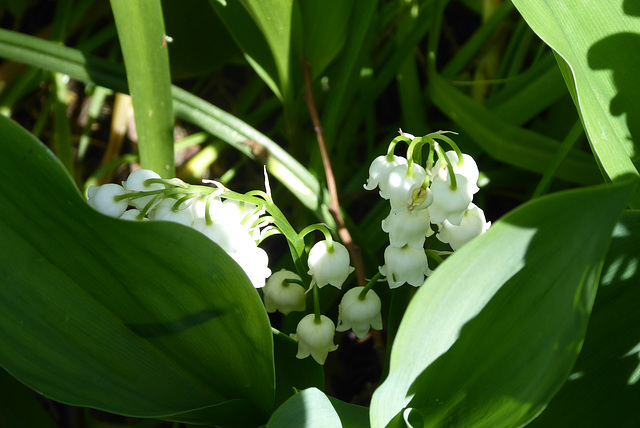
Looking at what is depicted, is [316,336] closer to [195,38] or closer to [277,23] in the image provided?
[277,23]

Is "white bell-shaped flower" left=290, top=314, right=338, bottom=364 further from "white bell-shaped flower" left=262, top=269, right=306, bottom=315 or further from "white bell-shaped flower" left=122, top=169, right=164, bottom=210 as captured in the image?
"white bell-shaped flower" left=122, top=169, right=164, bottom=210

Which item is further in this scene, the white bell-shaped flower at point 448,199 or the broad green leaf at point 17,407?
the broad green leaf at point 17,407

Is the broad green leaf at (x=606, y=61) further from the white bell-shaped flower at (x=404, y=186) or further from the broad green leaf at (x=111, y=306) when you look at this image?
the broad green leaf at (x=111, y=306)

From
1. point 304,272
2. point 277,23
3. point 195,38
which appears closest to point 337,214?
point 304,272

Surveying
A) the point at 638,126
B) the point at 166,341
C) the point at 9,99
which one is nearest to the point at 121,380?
the point at 166,341

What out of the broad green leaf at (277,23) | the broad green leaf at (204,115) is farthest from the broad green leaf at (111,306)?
the broad green leaf at (277,23)

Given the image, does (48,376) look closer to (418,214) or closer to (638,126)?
(418,214)

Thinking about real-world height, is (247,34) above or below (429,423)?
above

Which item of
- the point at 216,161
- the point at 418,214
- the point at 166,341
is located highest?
the point at 418,214
